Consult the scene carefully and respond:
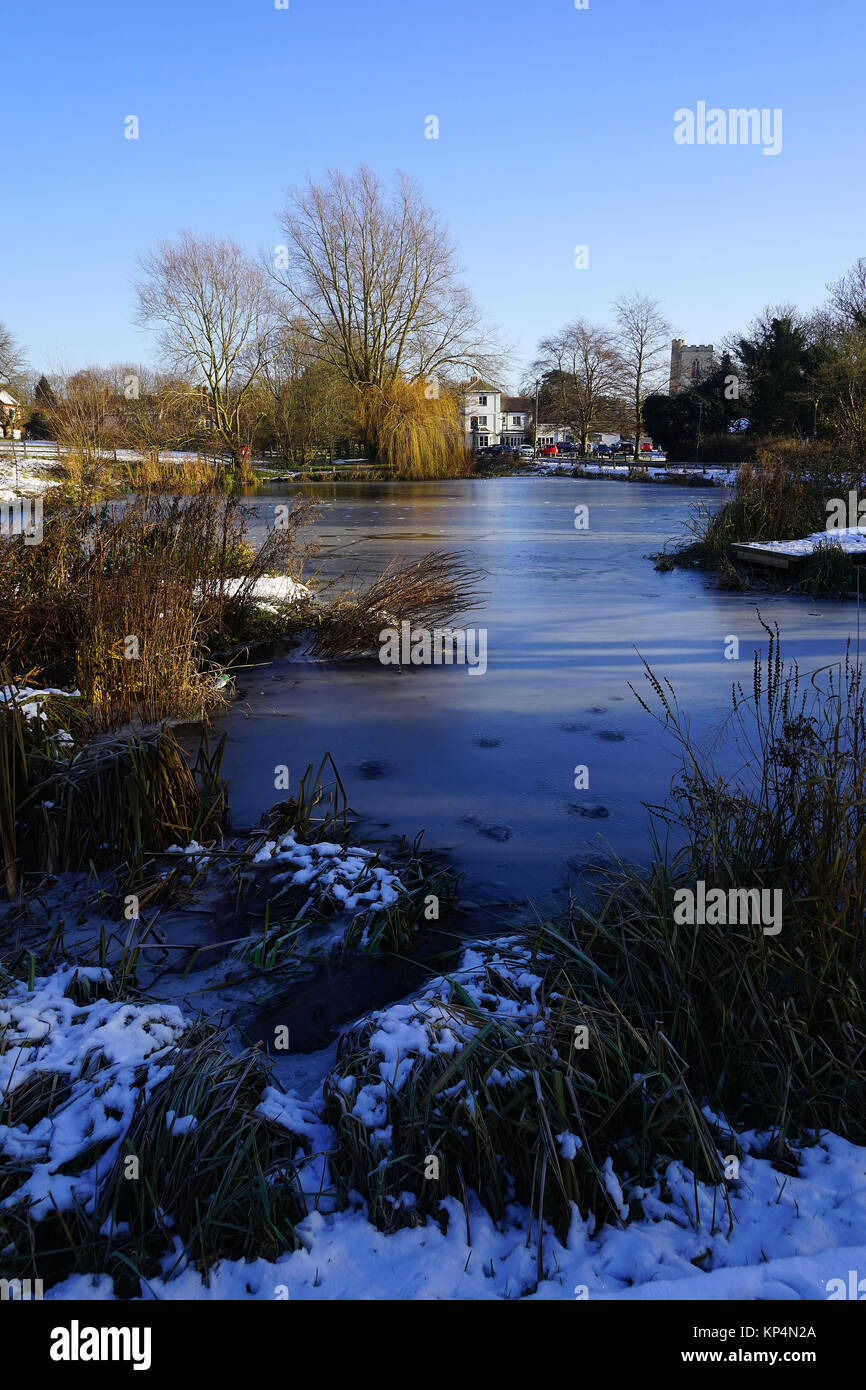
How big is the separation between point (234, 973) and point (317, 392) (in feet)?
165

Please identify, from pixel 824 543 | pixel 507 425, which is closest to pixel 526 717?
pixel 824 543

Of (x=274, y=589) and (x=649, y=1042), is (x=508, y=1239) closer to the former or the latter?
(x=649, y=1042)

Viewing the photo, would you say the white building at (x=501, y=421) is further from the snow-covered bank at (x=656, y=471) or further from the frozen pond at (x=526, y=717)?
the frozen pond at (x=526, y=717)

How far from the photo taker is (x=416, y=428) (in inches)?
1697

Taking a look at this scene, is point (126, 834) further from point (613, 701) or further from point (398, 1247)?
point (613, 701)

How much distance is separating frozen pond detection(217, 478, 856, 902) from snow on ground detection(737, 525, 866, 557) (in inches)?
35.5

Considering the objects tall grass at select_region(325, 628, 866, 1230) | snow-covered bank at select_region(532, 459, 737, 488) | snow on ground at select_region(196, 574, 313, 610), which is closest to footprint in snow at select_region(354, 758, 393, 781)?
tall grass at select_region(325, 628, 866, 1230)

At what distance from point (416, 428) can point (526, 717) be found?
38.2 m

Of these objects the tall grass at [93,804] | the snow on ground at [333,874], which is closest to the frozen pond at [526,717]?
the snow on ground at [333,874]

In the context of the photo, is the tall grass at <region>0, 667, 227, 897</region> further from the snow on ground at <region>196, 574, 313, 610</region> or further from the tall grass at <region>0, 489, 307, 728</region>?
the snow on ground at <region>196, 574, 313, 610</region>

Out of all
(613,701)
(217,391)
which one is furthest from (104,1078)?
(217,391)

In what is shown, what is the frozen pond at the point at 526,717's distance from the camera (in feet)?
16.0

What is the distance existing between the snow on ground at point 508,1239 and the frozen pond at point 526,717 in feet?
5.75

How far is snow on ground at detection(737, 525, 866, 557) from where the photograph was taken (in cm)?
1255
